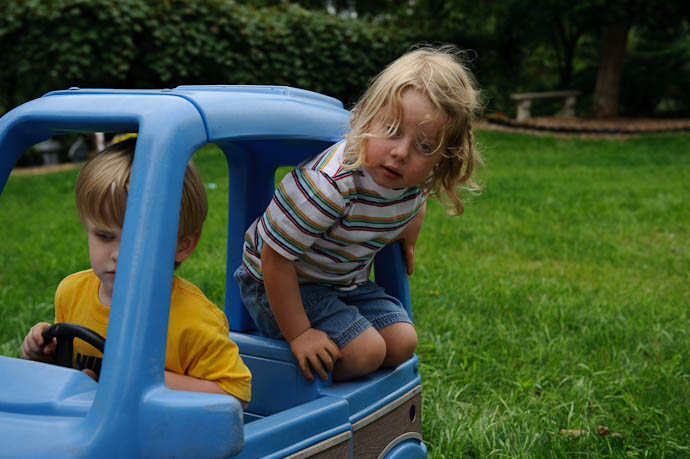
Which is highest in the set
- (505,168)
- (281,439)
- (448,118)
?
(448,118)

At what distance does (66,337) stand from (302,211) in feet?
1.78

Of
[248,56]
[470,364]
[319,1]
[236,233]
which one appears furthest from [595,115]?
[236,233]

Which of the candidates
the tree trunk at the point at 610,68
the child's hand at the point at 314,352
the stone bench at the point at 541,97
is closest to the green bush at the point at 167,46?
the stone bench at the point at 541,97

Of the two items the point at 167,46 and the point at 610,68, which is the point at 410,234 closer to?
the point at 167,46

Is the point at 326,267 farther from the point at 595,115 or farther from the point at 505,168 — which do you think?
the point at 595,115

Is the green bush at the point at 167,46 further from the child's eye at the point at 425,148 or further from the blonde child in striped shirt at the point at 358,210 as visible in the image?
the child's eye at the point at 425,148

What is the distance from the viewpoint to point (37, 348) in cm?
149

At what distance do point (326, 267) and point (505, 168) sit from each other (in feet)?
19.9

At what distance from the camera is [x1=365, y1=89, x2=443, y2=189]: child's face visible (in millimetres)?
1504

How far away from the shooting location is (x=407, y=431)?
1.78 metres

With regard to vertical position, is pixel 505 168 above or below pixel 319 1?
below

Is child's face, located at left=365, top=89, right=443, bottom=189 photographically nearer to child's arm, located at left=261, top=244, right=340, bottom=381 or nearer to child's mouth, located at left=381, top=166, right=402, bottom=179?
child's mouth, located at left=381, top=166, right=402, bottom=179

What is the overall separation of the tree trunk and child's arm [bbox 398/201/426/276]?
10.4 m

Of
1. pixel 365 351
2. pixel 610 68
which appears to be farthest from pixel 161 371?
pixel 610 68
